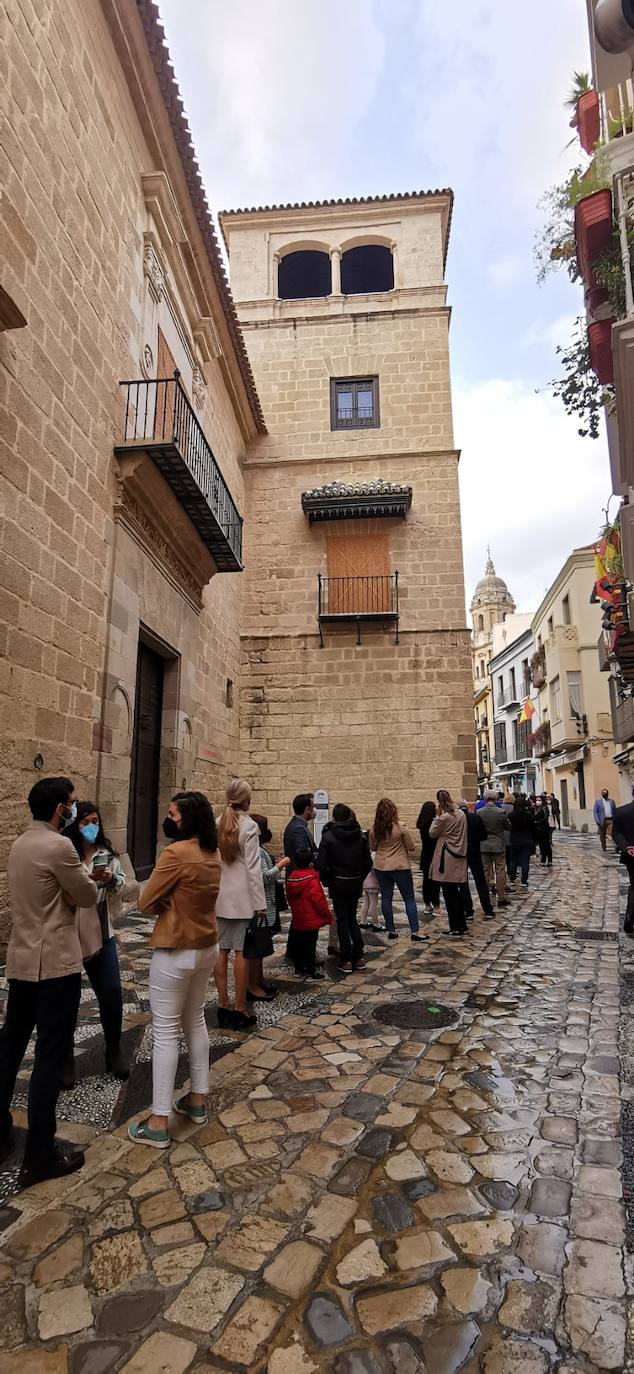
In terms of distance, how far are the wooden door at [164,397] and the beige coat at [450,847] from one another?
18.9ft

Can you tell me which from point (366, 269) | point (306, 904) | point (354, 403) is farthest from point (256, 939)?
point (366, 269)

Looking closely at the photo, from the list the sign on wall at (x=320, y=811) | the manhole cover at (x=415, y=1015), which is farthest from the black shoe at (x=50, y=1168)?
the sign on wall at (x=320, y=811)

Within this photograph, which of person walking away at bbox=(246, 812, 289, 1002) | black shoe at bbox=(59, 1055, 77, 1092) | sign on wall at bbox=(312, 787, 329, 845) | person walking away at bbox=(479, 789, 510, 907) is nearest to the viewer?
black shoe at bbox=(59, 1055, 77, 1092)

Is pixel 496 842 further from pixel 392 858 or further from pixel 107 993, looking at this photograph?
pixel 107 993

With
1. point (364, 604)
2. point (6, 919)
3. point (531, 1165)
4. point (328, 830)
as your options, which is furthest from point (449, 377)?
point (531, 1165)

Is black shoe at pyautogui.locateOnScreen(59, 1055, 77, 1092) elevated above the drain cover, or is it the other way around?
black shoe at pyautogui.locateOnScreen(59, 1055, 77, 1092)

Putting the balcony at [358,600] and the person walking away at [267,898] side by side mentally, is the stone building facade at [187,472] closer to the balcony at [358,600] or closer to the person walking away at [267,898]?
the balcony at [358,600]

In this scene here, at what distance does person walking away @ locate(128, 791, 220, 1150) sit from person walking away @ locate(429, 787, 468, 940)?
187 inches

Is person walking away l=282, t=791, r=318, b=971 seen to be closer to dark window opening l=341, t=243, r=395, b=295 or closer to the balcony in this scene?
the balcony

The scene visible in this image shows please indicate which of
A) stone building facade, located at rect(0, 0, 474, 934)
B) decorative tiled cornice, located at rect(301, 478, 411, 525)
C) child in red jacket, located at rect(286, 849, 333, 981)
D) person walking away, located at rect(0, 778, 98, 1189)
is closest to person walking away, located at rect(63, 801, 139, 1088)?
person walking away, located at rect(0, 778, 98, 1189)

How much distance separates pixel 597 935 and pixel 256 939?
476cm

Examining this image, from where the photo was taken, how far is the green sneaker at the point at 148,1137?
287 centimetres

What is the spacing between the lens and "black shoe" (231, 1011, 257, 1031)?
14.3 feet

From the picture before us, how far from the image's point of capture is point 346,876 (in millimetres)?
6086
